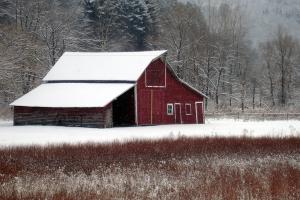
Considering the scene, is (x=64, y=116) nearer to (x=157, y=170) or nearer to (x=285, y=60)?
(x=157, y=170)

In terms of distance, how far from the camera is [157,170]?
47.7ft

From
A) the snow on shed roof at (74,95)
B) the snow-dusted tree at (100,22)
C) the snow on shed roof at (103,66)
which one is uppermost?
the snow-dusted tree at (100,22)

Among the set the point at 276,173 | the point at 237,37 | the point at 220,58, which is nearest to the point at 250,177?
the point at 276,173

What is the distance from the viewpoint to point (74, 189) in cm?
1128

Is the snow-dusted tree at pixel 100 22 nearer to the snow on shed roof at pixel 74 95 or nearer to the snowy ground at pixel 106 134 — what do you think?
the snow on shed roof at pixel 74 95

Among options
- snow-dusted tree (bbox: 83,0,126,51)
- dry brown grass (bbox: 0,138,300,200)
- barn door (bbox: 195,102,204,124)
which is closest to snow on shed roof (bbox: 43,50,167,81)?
barn door (bbox: 195,102,204,124)

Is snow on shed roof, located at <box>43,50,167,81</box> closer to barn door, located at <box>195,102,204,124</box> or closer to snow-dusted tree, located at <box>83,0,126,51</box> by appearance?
barn door, located at <box>195,102,204,124</box>

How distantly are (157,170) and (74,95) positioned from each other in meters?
26.0

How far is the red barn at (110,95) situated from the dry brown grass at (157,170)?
1705cm

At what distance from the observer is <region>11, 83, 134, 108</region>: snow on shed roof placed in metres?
37.7

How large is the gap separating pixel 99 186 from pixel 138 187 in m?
0.86

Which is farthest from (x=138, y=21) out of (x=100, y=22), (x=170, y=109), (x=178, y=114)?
(x=170, y=109)

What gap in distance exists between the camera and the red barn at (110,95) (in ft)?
126

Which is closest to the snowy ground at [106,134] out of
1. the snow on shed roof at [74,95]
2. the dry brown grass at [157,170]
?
the dry brown grass at [157,170]
